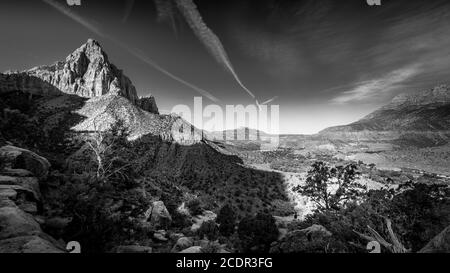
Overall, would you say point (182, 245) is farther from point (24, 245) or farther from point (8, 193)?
point (8, 193)

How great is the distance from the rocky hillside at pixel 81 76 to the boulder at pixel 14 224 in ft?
347

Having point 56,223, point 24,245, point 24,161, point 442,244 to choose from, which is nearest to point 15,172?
point 24,161

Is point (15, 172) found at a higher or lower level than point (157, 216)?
higher

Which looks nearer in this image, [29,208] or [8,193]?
[8,193]

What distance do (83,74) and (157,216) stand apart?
5685 inches

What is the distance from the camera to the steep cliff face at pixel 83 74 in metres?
112

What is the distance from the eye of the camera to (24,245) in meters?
4.64

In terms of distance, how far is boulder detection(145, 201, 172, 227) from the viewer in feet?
45.9

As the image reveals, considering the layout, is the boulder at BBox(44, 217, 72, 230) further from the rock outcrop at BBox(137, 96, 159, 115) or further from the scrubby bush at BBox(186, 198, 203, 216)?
the rock outcrop at BBox(137, 96, 159, 115)

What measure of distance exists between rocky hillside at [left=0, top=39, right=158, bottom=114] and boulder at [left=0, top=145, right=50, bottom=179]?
98.4 metres

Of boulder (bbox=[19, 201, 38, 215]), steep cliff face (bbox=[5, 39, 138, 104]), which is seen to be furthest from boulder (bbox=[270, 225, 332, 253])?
steep cliff face (bbox=[5, 39, 138, 104])

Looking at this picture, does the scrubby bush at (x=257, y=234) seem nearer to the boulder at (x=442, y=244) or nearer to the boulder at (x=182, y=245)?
the boulder at (x=182, y=245)
